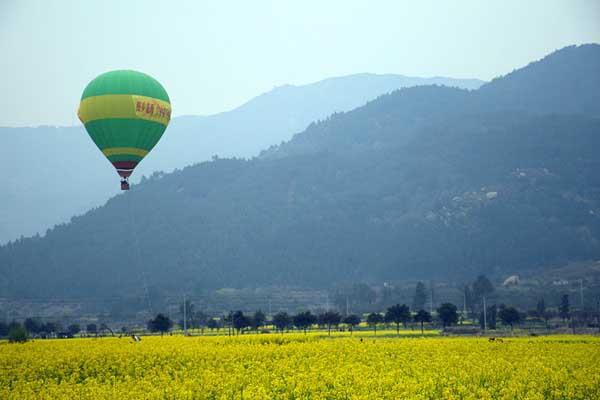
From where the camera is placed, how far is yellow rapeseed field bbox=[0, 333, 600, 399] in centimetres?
3644

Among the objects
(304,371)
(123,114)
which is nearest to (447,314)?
(123,114)

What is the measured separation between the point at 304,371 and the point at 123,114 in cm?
3999

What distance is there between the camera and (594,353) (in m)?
49.3

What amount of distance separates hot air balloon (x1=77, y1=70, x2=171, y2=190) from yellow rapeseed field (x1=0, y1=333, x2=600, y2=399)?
21.8 metres

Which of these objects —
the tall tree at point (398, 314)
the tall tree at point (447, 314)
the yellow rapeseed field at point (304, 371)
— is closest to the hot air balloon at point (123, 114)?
the yellow rapeseed field at point (304, 371)

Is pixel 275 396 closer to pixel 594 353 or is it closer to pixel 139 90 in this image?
pixel 594 353

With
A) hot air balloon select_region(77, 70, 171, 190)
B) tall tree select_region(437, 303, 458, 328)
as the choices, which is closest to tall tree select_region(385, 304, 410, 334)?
tall tree select_region(437, 303, 458, 328)

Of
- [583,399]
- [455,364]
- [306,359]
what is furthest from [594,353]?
[306,359]

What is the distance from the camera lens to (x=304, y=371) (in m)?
43.5

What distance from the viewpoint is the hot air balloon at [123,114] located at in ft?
245

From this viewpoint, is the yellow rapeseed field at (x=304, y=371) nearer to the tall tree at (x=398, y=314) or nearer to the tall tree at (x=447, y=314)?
the tall tree at (x=447, y=314)

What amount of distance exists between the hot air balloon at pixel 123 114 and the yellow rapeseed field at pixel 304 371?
71.5 feet

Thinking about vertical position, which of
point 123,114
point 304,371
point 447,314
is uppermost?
point 123,114

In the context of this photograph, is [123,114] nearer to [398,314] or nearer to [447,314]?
[398,314]
